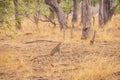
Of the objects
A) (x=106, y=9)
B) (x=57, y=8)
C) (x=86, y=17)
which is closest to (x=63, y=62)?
(x=86, y=17)

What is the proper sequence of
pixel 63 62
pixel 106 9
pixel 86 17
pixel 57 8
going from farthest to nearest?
1. pixel 106 9
2. pixel 57 8
3. pixel 86 17
4. pixel 63 62

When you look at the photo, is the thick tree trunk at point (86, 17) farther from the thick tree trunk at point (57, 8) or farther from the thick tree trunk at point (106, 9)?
the thick tree trunk at point (106, 9)

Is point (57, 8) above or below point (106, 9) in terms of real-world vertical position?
above

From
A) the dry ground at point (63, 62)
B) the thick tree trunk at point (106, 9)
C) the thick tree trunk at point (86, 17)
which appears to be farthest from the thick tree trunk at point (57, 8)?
the dry ground at point (63, 62)

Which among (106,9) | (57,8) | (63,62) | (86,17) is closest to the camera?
(63,62)

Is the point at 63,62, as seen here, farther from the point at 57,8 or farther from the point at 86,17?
the point at 57,8

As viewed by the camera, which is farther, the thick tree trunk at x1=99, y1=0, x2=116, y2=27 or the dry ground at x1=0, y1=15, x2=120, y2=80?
the thick tree trunk at x1=99, y1=0, x2=116, y2=27

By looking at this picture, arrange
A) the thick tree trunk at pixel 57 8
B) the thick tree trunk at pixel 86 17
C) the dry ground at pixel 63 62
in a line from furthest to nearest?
1. the thick tree trunk at pixel 57 8
2. the thick tree trunk at pixel 86 17
3. the dry ground at pixel 63 62

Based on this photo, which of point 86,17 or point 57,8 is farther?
point 57,8

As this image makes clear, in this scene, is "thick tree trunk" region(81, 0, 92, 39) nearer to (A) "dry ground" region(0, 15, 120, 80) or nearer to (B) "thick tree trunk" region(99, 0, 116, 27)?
(A) "dry ground" region(0, 15, 120, 80)

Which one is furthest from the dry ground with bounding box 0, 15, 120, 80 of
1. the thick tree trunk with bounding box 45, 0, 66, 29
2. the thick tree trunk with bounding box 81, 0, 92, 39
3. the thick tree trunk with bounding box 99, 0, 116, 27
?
the thick tree trunk with bounding box 99, 0, 116, 27

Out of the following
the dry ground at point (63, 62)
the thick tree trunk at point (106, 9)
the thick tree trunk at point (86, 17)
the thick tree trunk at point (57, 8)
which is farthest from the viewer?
the thick tree trunk at point (106, 9)

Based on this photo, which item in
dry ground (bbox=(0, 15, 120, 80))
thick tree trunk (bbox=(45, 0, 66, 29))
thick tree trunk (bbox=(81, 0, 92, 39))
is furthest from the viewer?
thick tree trunk (bbox=(45, 0, 66, 29))

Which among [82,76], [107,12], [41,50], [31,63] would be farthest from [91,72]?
[107,12]
